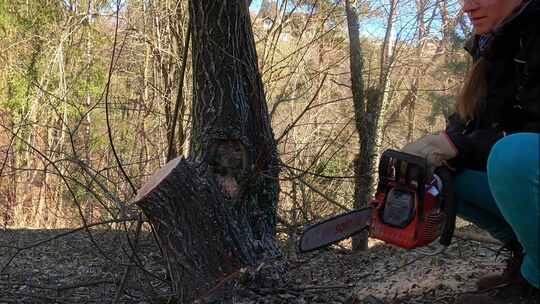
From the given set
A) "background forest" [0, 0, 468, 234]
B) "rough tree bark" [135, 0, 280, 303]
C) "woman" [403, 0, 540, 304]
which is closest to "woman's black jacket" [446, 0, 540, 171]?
"woman" [403, 0, 540, 304]

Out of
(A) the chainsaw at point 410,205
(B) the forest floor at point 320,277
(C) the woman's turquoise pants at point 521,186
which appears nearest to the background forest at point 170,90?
(B) the forest floor at point 320,277

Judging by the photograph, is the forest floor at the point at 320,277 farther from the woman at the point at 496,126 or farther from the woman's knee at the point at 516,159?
the woman's knee at the point at 516,159

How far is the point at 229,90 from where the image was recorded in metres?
2.57

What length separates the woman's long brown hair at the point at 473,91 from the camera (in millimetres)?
1859

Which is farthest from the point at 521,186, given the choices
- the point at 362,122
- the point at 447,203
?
the point at 362,122

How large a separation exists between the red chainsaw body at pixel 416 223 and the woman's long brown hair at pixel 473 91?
37 centimetres

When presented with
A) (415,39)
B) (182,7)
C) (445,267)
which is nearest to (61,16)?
(182,7)

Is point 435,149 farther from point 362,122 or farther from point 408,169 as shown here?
point 362,122

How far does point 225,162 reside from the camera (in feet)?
8.27

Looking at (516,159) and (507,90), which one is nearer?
(516,159)

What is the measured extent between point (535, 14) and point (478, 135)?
42 centimetres

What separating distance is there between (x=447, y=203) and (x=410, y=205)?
114 millimetres

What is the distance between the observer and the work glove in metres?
1.68

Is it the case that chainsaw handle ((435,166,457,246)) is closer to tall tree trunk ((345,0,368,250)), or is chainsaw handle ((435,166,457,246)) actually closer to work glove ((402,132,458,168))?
work glove ((402,132,458,168))
